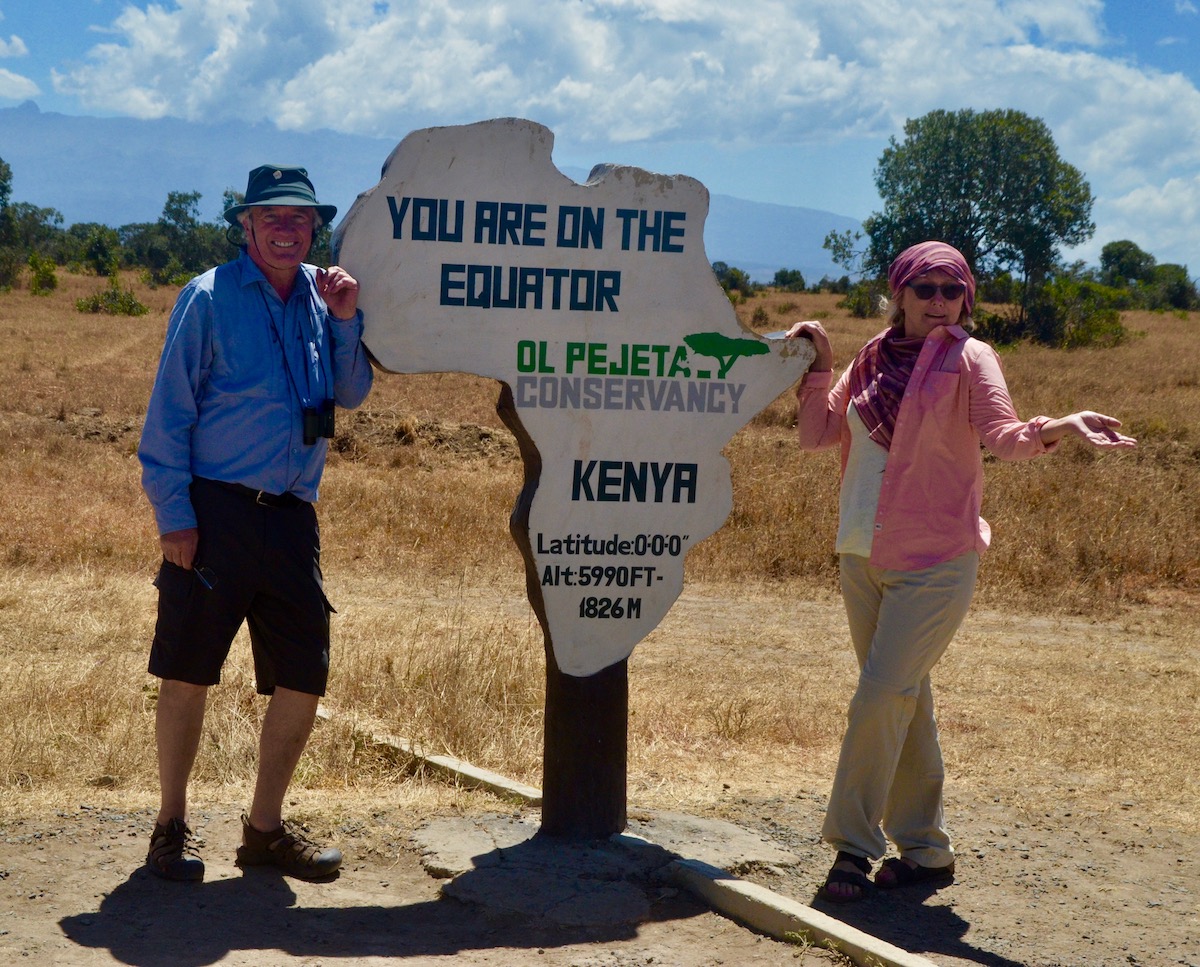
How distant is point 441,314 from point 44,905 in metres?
1.96

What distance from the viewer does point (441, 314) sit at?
3.75 meters

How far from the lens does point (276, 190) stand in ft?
11.5

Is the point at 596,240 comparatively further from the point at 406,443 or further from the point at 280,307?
the point at 406,443

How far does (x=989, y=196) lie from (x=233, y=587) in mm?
40778

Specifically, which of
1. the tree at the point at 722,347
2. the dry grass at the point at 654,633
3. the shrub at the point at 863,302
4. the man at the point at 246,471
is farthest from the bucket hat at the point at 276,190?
the shrub at the point at 863,302

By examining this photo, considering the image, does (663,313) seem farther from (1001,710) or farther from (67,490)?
(67,490)

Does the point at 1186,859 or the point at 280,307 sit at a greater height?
the point at 280,307

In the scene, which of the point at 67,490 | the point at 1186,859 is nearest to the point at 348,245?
the point at 1186,859

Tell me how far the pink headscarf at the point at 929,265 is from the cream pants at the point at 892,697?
0.79 meters

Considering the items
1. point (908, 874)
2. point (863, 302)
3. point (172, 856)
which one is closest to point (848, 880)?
point (908, 874)

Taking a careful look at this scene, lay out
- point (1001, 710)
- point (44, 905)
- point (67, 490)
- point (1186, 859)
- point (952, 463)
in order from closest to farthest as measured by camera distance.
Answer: point (44, 905) < point (952, 463) < point (1186, 859) < point (1001, 710) < point (67, 490)

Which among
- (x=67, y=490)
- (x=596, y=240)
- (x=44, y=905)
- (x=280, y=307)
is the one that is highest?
(x=596, y=240)

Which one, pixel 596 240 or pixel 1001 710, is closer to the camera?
pixel 596 240

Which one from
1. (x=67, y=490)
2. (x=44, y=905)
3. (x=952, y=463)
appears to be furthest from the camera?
(x=67, y=490)
